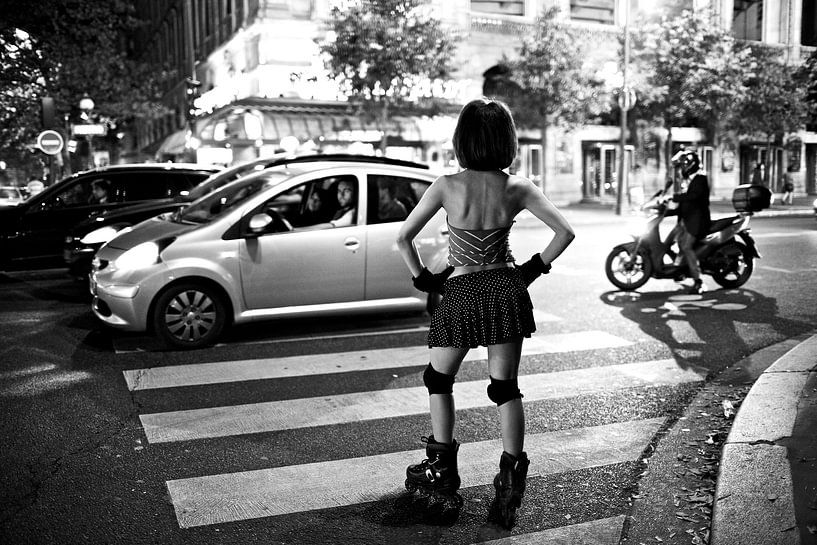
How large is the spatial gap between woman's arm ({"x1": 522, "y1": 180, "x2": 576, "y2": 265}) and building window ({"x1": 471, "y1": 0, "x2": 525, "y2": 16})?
36.1 metres

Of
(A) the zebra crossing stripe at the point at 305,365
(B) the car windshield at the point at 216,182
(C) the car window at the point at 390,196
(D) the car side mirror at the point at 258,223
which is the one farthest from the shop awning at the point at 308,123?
(A) the zebra crossing stripe at the point at 305,365

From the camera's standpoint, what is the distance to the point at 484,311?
3701mm

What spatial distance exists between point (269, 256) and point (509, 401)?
14.8 ft

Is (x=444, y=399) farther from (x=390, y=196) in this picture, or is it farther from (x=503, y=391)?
(x=390, y=196)

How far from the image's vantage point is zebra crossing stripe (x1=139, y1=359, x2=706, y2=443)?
5.37 metres

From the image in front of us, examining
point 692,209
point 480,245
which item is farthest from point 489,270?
point 692,209

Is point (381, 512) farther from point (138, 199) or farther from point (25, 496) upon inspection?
point (138, 199)

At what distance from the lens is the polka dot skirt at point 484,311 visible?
3.70 meters

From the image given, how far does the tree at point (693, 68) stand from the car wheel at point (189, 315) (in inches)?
1204

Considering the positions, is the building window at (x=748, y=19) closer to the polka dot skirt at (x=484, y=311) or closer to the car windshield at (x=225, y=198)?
the car windshield at (x=225, y=198)

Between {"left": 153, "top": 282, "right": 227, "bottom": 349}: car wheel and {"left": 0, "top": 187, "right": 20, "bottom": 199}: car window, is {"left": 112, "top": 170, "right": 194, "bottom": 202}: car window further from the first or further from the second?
{"left": 0, "top": 187, "right": 20, "bottom": 199}: car window

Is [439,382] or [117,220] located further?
[117,220]

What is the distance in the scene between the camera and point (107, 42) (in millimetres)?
26812

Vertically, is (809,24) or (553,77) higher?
(809,24)
